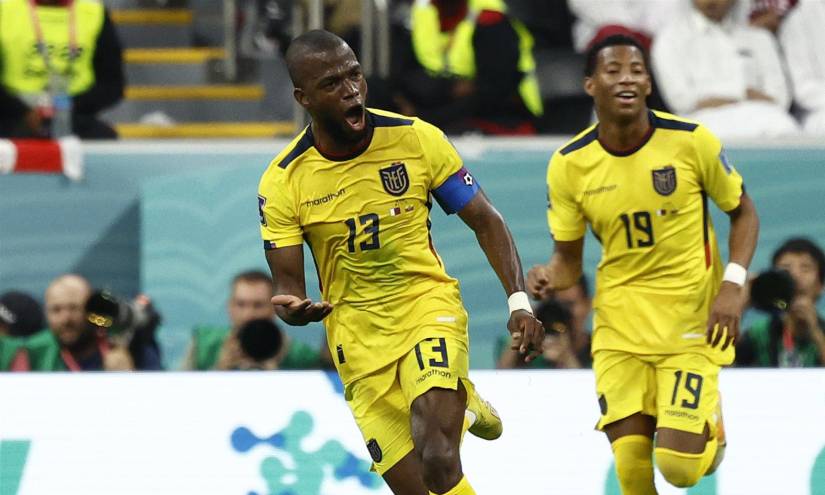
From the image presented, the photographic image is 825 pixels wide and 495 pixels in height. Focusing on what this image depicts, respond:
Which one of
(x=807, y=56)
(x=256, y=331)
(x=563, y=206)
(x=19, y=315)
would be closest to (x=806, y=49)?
(x=807, y=56)

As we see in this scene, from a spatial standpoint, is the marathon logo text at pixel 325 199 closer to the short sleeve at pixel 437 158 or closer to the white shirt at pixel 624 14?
the short sleeve at pixel 437 158

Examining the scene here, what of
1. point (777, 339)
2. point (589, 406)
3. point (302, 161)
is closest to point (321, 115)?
point (302, 161)

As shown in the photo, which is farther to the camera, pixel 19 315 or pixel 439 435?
pixel 19 315

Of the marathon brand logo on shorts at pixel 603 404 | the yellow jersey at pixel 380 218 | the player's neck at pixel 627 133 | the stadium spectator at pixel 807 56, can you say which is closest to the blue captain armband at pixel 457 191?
the yellow jersey at pixel 380 218

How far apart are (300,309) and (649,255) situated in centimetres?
196

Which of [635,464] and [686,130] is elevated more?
[686,130]

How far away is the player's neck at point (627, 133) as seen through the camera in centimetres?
763

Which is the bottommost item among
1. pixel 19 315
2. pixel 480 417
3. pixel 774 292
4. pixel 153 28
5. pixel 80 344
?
pixel 19 315

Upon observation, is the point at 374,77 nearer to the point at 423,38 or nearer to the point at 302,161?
the point at 423,38

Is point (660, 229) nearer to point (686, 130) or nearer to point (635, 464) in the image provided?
point (686, 130)

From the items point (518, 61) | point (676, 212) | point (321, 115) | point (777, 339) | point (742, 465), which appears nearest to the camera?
point (321, 115)

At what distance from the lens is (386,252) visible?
6859mm

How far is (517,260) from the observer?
6.74 metres

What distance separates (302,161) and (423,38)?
181 inches
